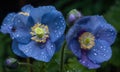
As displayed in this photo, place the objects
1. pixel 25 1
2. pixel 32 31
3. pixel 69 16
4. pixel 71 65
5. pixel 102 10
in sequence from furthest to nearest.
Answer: pixel 102 10, pixel 25 1, pixel 71 65, pixel 32 31, pixel 69 16

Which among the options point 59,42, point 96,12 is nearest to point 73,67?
point 59,42

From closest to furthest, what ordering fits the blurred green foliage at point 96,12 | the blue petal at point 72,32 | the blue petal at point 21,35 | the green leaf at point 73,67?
the blue petal at point 72,32, the blue petal at point 21,35, the green leaf at point 73,67, the blurred green foliage at point 96,12

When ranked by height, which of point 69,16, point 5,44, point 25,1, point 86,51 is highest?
point 69,16

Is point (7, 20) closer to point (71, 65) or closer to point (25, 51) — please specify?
point (25, 51)

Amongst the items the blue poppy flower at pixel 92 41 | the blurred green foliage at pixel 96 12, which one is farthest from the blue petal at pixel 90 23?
the blurred green foliage at pixel 96 12

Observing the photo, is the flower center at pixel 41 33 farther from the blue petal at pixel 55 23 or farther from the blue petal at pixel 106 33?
the blue petal at pixel 106 33

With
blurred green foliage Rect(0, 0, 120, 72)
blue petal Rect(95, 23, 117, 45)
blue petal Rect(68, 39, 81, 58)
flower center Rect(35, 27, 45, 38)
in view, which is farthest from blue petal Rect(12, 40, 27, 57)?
blurred green foliage Rect(0, 0, 120, 72)

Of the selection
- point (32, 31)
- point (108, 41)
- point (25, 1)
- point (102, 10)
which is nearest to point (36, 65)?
point (32, 31)
